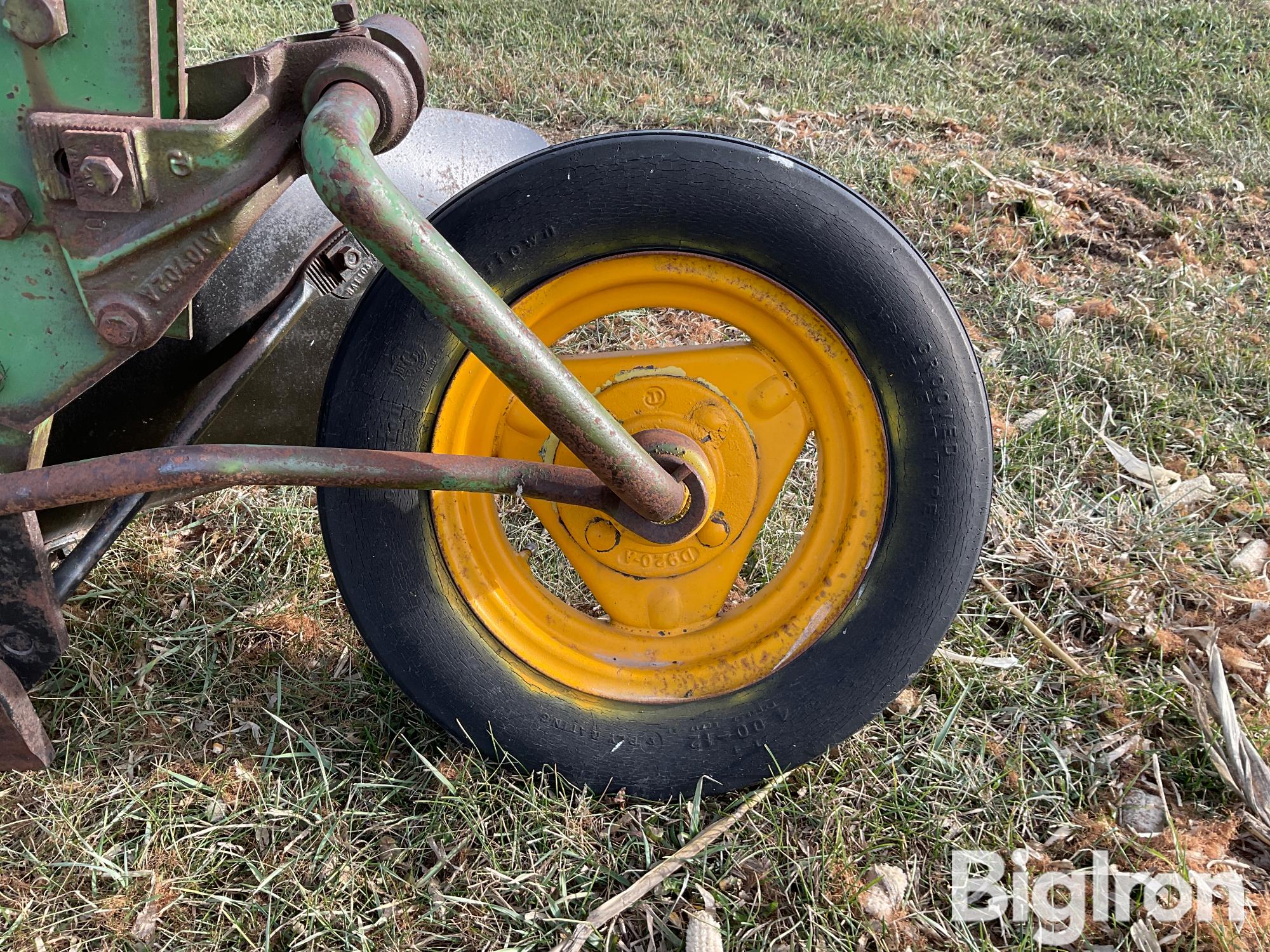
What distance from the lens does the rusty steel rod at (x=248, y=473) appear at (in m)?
1.40

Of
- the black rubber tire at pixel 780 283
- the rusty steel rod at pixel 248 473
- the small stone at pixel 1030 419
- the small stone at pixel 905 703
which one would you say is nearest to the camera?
the rusty steel rod at pixel 248 473

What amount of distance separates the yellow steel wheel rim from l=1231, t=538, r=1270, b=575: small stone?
123cm

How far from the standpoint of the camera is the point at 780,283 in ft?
5.63

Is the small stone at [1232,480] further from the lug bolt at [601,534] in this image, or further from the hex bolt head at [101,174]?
the hex bolt head at [101,174]

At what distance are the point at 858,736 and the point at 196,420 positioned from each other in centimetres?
150

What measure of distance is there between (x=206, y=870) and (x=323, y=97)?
1385mm

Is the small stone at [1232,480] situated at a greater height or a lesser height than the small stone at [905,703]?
greater

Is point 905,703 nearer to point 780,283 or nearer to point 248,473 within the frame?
point 780,283

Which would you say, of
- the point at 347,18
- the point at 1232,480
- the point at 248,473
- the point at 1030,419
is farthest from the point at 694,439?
the point at 1232,480

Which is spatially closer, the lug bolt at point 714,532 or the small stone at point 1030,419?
the lug bolt at point 714,532

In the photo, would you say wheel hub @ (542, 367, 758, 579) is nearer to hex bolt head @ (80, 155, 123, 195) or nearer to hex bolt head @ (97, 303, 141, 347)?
hex bolt head @ (97, 303, 141, 347)

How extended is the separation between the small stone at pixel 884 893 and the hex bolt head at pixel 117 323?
157 cm

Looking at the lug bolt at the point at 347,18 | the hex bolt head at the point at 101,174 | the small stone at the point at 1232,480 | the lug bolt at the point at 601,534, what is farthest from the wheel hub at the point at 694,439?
the small stone at the point at 1232,480

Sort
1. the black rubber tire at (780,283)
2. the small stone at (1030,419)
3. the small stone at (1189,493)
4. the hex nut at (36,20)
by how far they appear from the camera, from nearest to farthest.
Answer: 1. the hex nut at (36,20)
2. the black rubber tire at (780,283)
3. the small stone at (1189,493)
4. the small stone at (1030,419)
